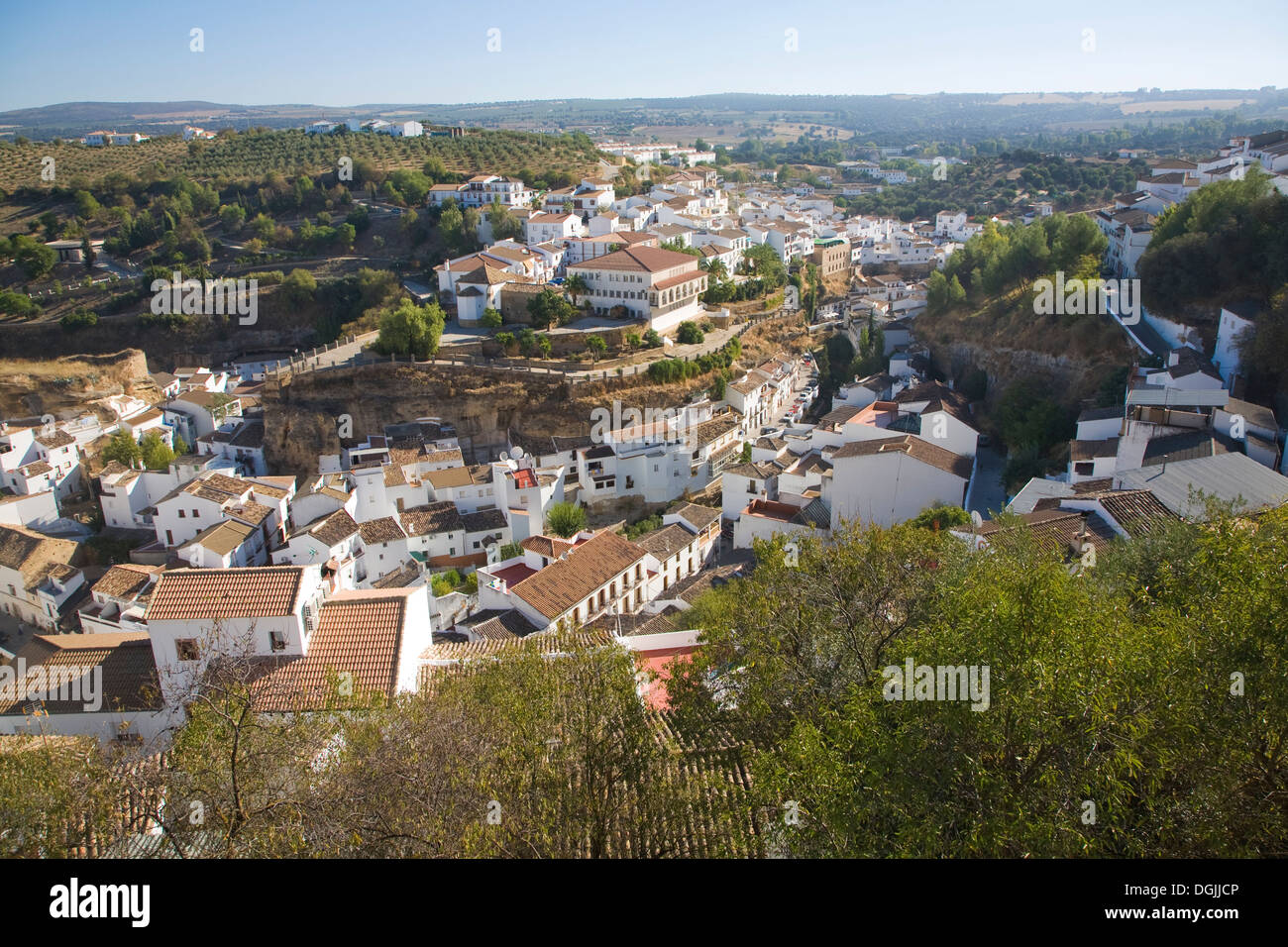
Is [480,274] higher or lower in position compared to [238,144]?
lower

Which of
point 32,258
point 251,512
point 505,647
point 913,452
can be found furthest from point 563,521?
point 32,258

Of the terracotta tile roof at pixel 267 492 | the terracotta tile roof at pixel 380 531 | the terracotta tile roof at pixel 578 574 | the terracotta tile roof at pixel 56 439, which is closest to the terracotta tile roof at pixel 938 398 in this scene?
the terracotta tile roof at pixel 578 574

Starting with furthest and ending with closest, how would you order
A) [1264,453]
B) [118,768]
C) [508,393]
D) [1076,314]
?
[508,393] → [1076,314] → [1264,453] → [118,768]

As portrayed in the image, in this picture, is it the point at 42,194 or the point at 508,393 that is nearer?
the point at 508,393

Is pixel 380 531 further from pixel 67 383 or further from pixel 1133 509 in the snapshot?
pixel 67 383
